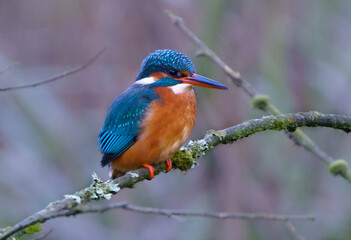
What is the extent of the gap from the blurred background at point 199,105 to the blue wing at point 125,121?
121cm

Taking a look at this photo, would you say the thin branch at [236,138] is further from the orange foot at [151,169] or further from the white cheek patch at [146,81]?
the white cheek patch at [146,81]

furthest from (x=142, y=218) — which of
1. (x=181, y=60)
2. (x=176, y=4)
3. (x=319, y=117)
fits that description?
(x=319, y=117)

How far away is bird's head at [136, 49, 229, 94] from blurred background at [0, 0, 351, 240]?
43.8 inches

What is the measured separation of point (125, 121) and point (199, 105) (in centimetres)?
199

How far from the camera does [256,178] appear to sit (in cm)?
576

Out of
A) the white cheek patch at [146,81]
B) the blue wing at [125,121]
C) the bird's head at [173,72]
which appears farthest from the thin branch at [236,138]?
the white cheek patch at [146,81]

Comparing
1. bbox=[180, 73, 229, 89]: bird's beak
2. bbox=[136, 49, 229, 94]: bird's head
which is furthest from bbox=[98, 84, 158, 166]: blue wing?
bbox=[180, 73, 229, 89]: bird's beak

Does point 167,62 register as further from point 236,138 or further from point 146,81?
point 236,138

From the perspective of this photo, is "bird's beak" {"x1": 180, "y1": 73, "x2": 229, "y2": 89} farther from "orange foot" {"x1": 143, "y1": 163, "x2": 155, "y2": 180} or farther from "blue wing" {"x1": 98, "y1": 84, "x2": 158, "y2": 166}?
"orange foot" {"x1": 143, "y1": 163, "x2": 155, "y2": 180}

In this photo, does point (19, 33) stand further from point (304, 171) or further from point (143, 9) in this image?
point (304, 171)

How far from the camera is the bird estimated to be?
3.08 meters

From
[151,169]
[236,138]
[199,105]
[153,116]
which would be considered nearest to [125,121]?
[153,116]

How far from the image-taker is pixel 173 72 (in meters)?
3.33

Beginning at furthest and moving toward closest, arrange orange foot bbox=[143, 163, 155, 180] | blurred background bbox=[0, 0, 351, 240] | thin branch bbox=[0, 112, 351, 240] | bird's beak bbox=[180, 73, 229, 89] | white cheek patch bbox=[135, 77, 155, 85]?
1. blurred background bbox=[0, 0, 351, 240]
2. white cheek patch bbox=[135, 77, 155, 85]
3. bird's beak bbox=[180, 73, 229, 89]
4. orange foot bbox=[143, 163, 155, 180]
5. thin branch bbox=[0, 112, 351, 240]
